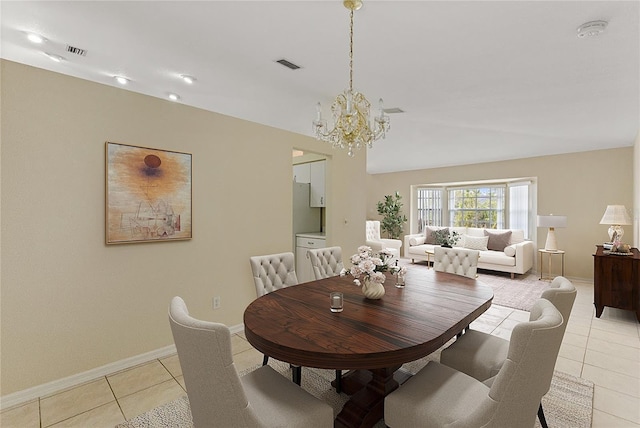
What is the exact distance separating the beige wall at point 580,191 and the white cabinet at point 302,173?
471 cm

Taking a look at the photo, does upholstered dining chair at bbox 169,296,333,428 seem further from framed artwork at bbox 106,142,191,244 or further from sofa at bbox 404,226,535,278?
sofa at bbox 404,226,535,278

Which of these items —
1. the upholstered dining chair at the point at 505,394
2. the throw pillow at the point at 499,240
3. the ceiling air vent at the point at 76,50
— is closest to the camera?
the upholstered dining chair at the point at 505,394

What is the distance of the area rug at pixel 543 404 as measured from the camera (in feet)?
6.22

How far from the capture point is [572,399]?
7.01 ft

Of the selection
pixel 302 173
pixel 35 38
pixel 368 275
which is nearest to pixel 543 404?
pixel 368 275

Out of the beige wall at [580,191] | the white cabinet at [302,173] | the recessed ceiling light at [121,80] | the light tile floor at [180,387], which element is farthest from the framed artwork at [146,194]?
the beige wall at [580,191]

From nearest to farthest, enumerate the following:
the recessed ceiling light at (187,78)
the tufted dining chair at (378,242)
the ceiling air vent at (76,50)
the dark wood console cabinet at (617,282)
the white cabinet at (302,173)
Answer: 1. the ceiling air vent at (76,50)
2. the recessed ceiling light at (187,78)
3. the dark wood console cabinet at (617,282)
4. the white cabinet at (302,173)
5. the tufted dining chair at (378,242)

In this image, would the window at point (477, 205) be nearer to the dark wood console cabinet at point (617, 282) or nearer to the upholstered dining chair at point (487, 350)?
the dark wood console cabinet at point (617, 282)

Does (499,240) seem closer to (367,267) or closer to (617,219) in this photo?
(617,219)

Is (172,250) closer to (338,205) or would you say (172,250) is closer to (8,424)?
(8,424)

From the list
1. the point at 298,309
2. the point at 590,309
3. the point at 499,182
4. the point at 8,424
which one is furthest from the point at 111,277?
the point at 499,182

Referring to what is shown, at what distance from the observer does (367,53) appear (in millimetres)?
2461

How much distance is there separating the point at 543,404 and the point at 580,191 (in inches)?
208

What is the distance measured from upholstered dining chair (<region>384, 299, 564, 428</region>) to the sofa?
5.11 m
